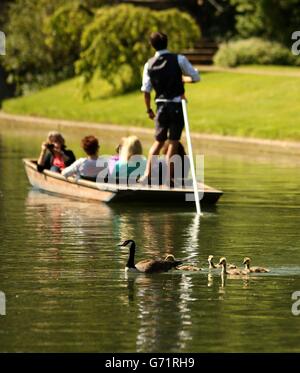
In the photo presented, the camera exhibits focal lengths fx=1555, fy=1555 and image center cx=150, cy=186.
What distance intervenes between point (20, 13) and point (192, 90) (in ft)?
37.9

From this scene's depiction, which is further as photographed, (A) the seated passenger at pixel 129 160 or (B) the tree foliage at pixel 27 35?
(B) the tree foliage at pixel 27 35

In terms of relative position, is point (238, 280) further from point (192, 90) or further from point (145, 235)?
point (192, 90)

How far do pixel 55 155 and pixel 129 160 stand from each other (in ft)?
8.13

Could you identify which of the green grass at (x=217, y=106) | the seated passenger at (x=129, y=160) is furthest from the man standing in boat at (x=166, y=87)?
the green grass at (x=217, y=106)

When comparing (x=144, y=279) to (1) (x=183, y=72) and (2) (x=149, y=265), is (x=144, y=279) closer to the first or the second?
(2) (x=149, y=265)

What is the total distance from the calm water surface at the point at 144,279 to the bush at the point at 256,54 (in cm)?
2693

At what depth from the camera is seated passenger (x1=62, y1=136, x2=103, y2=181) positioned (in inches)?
929

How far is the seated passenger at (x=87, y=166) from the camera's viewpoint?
77.4ft

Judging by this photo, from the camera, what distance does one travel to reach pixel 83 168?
78.3ft

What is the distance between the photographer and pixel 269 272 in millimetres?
15914

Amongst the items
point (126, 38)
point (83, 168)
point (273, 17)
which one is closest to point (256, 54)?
point (273, 17)

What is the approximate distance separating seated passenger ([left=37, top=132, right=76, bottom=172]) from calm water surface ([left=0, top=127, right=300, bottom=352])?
1.84 feet

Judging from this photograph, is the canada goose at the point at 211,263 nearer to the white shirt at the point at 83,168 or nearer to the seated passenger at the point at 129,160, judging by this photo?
the seated passenger at the point at 129,160
